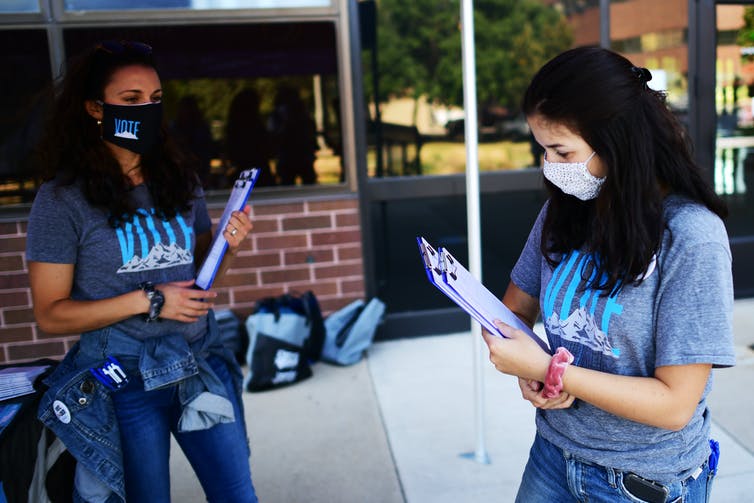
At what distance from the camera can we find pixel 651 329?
4.54 ft

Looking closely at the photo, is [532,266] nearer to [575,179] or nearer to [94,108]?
[575,179]

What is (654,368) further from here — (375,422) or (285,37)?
(285,37)

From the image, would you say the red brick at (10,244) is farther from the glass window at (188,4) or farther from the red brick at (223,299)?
the glass window at (188,4)

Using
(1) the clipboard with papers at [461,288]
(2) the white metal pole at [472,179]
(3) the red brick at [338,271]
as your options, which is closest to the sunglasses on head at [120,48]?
(1) the clipboard with papers at [461,288]

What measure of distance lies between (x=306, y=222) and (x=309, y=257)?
9.2 inches

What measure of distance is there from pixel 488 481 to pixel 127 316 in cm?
184

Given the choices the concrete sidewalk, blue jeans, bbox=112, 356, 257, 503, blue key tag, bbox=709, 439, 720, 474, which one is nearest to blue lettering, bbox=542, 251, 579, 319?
blue key tag, bbox=709, 439, 720, 474

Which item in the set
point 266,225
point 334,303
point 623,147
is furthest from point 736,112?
point 623,147

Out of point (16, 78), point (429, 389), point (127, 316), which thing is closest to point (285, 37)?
point (16, 78)

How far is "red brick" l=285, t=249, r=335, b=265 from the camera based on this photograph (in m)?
4.68

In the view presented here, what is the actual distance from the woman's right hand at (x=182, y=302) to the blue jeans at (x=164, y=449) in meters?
0.21

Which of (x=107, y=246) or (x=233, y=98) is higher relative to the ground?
(x=233, y=98)

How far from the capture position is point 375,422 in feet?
12.2

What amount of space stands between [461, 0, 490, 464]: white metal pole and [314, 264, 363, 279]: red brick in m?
1.75
